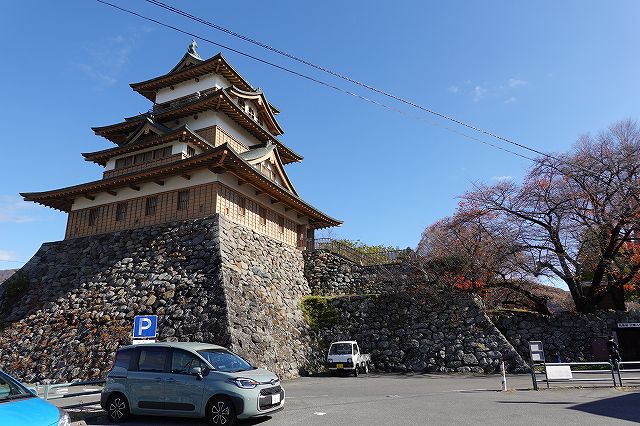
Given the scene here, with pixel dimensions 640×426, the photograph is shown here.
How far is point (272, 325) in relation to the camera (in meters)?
18.4

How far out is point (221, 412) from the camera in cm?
772

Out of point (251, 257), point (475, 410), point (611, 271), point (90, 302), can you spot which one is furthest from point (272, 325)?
point (611, 271)

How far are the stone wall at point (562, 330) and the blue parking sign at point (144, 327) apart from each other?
686 inches

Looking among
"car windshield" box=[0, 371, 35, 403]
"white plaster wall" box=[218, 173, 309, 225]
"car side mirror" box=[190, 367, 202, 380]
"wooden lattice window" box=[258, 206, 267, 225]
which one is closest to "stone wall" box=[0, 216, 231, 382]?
"white plaster wall" box=[218, 173, 309, 225]

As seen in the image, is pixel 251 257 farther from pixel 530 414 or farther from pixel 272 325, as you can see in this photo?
pixel 530 414

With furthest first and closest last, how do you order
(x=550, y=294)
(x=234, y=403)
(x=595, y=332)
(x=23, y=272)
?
(x=550, y=294) → (x=23, y=272) → (x=595, y=332) → (x=234, y=403)

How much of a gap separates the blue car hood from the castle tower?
14210 mm

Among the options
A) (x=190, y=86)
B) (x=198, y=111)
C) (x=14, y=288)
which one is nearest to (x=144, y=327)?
(x=14, y=288)

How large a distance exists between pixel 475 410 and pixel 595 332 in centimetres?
1532

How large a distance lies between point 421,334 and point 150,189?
16.8m

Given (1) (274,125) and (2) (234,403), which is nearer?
(2) (234,403)

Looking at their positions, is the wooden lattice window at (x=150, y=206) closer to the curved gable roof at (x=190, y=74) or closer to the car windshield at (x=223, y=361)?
the curved gable roof at (x=190, y=74)

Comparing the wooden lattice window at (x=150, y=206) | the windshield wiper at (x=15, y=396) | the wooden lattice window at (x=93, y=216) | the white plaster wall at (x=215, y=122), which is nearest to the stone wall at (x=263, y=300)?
the wooden lattice window at (x=150, y=206)

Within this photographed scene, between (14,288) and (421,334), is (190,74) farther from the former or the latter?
(421,334)
